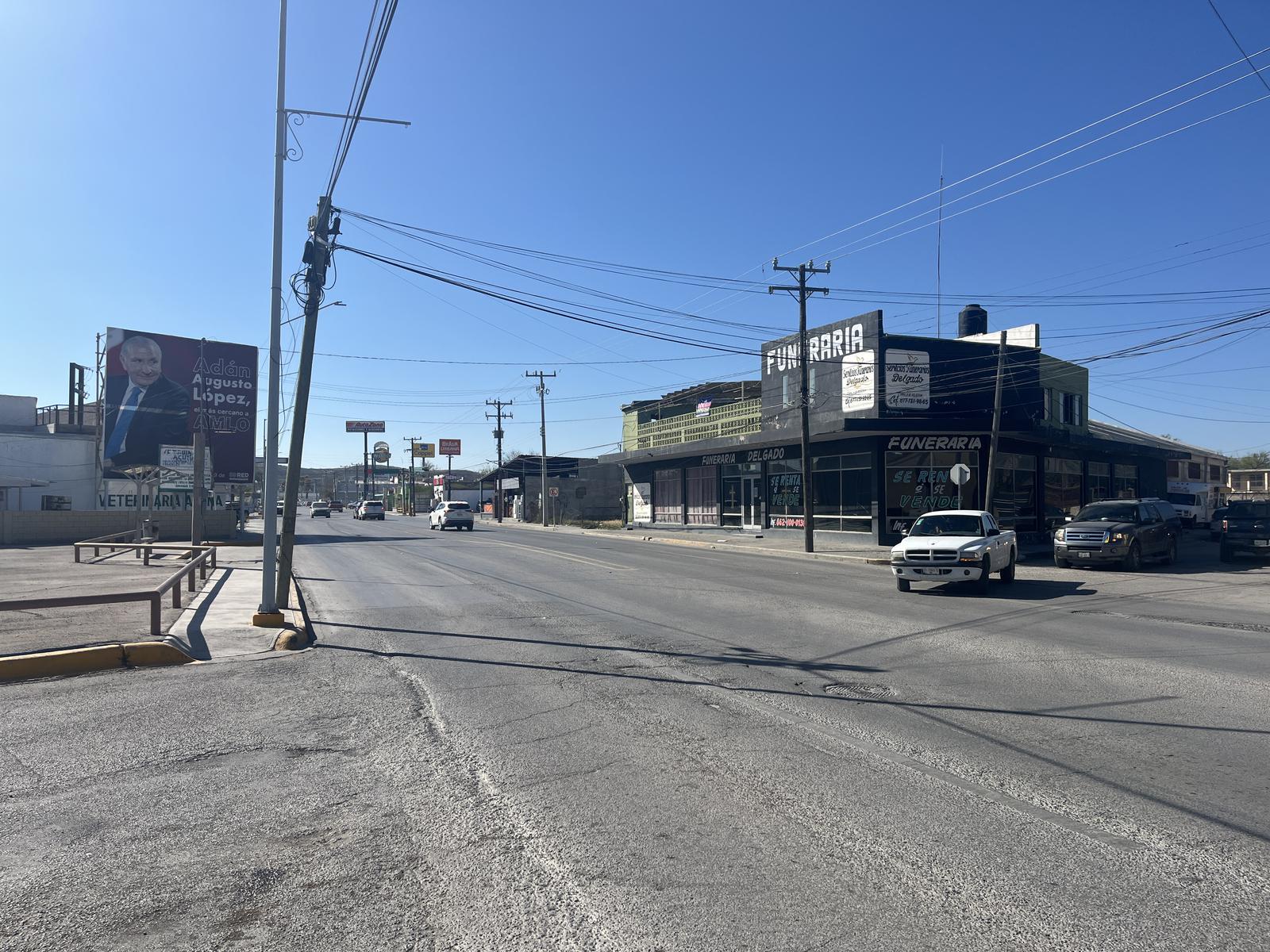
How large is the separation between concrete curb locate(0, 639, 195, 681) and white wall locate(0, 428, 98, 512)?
48201 mm

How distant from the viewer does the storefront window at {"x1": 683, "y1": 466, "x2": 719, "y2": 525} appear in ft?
148

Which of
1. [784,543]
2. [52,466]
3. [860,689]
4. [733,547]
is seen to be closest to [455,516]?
[52,466]

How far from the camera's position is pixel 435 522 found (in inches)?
2235

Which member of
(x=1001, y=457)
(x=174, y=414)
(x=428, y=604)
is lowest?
(x=428, y=604)

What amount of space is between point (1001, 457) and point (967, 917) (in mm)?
34082

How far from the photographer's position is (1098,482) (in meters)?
43.8

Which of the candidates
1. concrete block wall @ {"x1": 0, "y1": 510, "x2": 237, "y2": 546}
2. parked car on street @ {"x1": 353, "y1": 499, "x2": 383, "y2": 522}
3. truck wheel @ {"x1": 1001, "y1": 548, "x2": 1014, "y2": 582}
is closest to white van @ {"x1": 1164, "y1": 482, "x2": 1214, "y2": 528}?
truck wheel @ {"x1": 1001, "y1": 548, "x2": 1014, "y2": 582}

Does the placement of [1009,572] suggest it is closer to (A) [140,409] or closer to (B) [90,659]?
(B) [90,659]

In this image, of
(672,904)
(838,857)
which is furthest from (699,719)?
(672,904)

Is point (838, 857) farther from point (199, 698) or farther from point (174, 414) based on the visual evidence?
point (174, 414)

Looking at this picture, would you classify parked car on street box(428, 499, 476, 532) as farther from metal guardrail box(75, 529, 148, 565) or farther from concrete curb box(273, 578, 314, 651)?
concrete curb box(273, 578, 314, 651)

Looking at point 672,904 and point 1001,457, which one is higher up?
point 1001,457

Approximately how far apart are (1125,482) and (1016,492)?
45.1ft

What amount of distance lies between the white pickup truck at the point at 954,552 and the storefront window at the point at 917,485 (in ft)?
44.7
